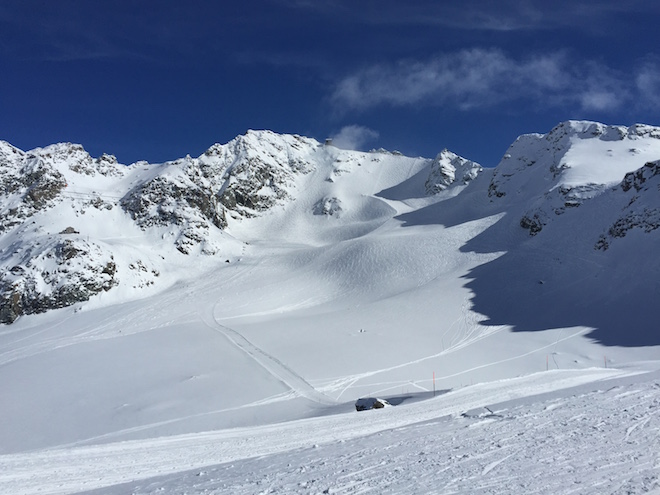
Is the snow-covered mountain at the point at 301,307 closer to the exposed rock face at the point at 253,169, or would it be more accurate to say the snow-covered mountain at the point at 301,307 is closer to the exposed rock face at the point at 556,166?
the exposed rock face at the point at 556,166

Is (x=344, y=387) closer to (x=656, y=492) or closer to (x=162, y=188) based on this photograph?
(x=656, y=492)

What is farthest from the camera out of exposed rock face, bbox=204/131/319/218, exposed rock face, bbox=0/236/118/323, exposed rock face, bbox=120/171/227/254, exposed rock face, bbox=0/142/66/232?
exposed rock face, bbox=204/131/319/218

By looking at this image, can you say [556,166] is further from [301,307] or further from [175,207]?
[175,207]

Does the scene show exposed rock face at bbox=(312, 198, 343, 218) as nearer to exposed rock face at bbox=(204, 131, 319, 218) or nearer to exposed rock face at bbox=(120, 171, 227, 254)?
exposed rock face at bbox=(204, 131, 319, 218)

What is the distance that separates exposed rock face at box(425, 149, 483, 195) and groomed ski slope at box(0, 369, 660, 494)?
88.4m

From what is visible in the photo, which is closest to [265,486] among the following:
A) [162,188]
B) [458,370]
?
[458,370]

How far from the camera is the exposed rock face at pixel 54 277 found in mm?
48188

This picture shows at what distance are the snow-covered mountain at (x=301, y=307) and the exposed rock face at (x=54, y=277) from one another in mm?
207

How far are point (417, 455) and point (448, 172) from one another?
98.7 meters

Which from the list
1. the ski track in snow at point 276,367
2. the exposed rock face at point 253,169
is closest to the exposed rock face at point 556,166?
the ski track in snow at point 276,367

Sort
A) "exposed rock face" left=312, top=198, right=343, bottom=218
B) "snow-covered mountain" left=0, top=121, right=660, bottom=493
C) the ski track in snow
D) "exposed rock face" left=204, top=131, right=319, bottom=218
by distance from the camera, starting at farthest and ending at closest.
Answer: "exposed rock face" left=204, top=131, right=319, bottom=218, "exposed rock face" left=312, top=198, right=343, bottom=218, the ski track in snow, "snow-covered mountain" left=0, top=121, right=660, bottom=493

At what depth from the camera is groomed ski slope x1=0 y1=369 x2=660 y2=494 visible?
22.3 feet

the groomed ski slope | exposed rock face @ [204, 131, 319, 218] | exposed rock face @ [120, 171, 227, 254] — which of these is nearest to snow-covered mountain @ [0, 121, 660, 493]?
the groomed ski slope

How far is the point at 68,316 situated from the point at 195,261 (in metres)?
19.4
